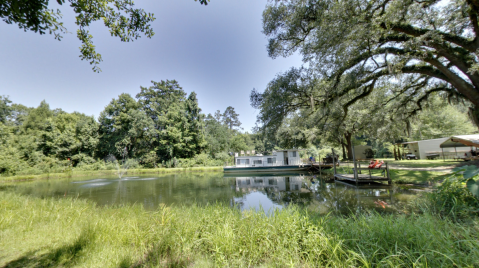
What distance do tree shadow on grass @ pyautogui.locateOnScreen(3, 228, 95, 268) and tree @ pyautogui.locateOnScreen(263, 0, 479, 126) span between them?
8868 millimetres

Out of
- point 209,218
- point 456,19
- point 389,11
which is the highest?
point 456,19

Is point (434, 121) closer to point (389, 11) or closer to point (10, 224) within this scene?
point (389, 11)

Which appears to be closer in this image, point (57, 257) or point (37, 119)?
point (57, 257)

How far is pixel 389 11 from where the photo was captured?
253 inches

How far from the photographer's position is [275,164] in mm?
24469

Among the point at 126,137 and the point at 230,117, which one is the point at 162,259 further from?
the point at 230,117

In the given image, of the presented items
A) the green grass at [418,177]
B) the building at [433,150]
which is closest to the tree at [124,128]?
the green grass at [418,177]

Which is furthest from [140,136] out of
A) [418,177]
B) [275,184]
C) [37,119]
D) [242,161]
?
[418,177]

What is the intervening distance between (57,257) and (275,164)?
2314 centimetres

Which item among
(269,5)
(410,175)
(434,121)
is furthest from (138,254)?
(434,121)

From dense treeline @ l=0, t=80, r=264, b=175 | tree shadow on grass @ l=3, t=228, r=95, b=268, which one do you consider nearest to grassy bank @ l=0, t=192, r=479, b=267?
tree shadow on grass @ l=3, t=228, r=95, b=268

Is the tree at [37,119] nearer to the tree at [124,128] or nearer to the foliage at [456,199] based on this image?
the tree at [124,128]

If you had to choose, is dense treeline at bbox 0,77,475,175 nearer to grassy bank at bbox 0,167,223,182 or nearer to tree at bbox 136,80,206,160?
tree at bbox 136,80,206,160

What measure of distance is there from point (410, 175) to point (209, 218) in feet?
37.7
